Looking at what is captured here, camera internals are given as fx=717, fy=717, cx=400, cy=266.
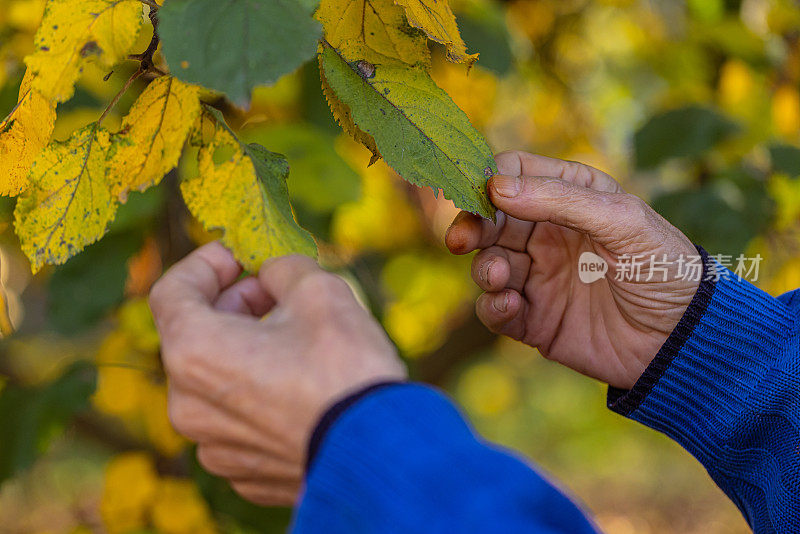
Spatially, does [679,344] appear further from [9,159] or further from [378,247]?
[378,247]

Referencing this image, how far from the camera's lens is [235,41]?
46cm

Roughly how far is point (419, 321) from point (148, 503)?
958 mm

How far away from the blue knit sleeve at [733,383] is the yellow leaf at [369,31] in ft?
1.46

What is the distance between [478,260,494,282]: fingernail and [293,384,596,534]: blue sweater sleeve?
15.2 inches

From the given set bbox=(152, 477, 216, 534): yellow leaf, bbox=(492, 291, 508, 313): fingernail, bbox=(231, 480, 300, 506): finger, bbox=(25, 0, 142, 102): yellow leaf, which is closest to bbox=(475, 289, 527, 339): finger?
bbox=(492, 291, 508, 313): fingernail

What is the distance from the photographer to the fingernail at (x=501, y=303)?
2.83ft

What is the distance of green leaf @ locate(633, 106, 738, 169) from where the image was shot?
1.31 m

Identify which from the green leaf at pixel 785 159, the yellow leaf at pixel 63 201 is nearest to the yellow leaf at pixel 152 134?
the yellow leaf at pixel 63 201

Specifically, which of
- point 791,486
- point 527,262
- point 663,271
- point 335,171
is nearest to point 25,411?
point 335,171

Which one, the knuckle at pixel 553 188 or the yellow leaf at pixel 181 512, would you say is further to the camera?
the yellow leaf at pixel 181 512

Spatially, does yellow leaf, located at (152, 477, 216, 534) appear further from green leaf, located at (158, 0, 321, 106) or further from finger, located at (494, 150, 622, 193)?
green leaf, located at (158, 0, 321, 106)

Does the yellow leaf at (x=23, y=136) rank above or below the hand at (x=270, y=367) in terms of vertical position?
above
